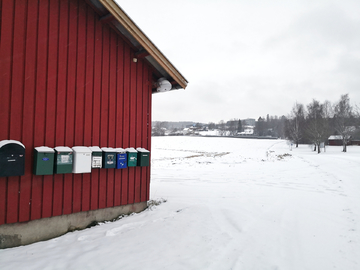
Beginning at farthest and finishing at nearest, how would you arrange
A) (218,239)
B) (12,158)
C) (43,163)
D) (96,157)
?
1. (96,157)
2. (218,239)
3. (43,163)
4. (12,158)

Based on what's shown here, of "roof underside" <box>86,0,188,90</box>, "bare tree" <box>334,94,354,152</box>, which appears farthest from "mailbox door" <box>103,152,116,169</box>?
"bare tree" <box>334,94,354,152</box>

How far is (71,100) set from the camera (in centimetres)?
452

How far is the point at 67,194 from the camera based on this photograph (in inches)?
174

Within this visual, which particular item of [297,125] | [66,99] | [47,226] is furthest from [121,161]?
[297,125]

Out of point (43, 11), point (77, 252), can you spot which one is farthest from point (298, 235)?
point (43, 11)

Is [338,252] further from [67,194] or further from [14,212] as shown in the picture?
[14,212]

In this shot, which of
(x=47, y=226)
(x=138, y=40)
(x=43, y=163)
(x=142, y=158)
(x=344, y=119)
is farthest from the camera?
(x=344, y=119)

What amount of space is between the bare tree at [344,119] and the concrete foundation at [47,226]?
122 ft

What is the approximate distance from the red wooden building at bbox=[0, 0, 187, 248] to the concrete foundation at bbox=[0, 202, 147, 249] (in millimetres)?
17

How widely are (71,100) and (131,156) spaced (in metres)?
1.82

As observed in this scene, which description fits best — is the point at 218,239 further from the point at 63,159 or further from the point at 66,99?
the point at 66,99

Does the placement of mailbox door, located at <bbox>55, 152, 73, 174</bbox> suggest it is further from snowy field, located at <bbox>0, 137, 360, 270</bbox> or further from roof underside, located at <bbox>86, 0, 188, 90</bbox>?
roof underside, located at <bbox>86, 0, 188, 90</bbox>

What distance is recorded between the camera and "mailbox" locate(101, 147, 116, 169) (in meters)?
4.82

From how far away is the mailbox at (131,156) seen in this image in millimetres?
5312
